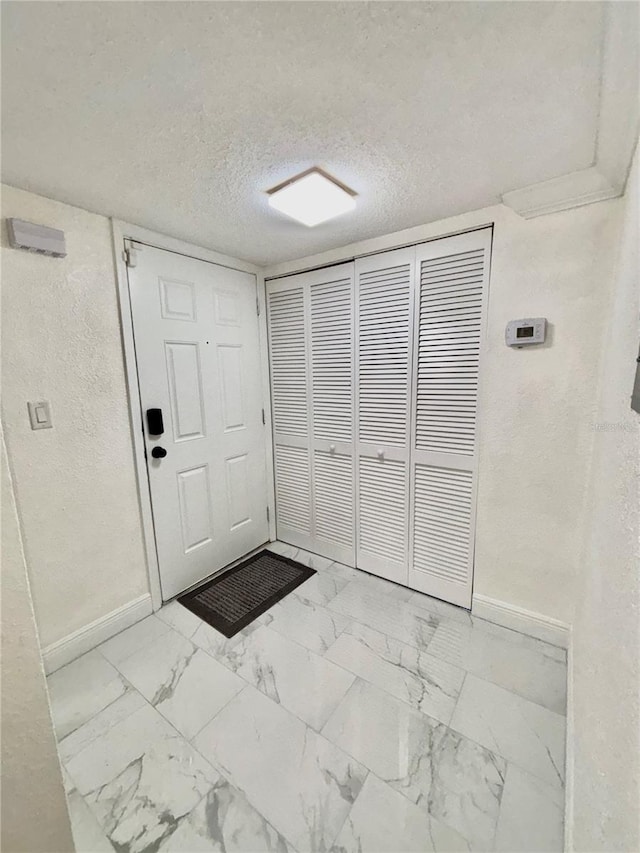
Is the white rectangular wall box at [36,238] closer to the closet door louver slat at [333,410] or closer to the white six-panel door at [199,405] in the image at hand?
the white six-panel door at [199,405]

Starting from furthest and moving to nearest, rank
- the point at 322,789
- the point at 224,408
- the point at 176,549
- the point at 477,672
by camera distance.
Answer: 1. the point at 224,408
2. the point at 176,549
3. the point at 477,672
4. the point at 322,789

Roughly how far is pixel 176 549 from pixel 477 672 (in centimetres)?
176

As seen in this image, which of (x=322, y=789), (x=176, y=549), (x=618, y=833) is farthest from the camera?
(x=176, y=549)

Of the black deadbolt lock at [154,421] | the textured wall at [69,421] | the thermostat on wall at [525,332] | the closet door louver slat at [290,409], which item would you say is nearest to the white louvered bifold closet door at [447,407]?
the thermostat on wall at [525,332]

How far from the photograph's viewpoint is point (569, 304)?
5.06 feet

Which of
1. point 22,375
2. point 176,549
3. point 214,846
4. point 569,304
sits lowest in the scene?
point 214,846

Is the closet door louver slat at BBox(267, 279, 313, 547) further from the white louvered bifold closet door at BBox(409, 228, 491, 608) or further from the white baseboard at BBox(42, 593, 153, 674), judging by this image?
the white baseboard at BBox(42, 593, 153, 674)

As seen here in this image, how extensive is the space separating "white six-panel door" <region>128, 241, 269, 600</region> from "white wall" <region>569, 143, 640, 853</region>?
203 centimetres

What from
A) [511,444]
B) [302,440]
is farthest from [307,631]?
[511,444]

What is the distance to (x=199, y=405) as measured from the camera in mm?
2232

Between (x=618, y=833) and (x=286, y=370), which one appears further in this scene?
(x=286, y=370)

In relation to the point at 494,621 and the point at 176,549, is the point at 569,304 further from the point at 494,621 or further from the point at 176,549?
the point at 176,549

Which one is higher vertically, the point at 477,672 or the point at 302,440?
the point at 302,440

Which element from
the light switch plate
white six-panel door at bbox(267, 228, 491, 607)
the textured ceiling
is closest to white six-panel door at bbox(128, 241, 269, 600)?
white six-panel door at bbox(267, 228, 491, 607)
